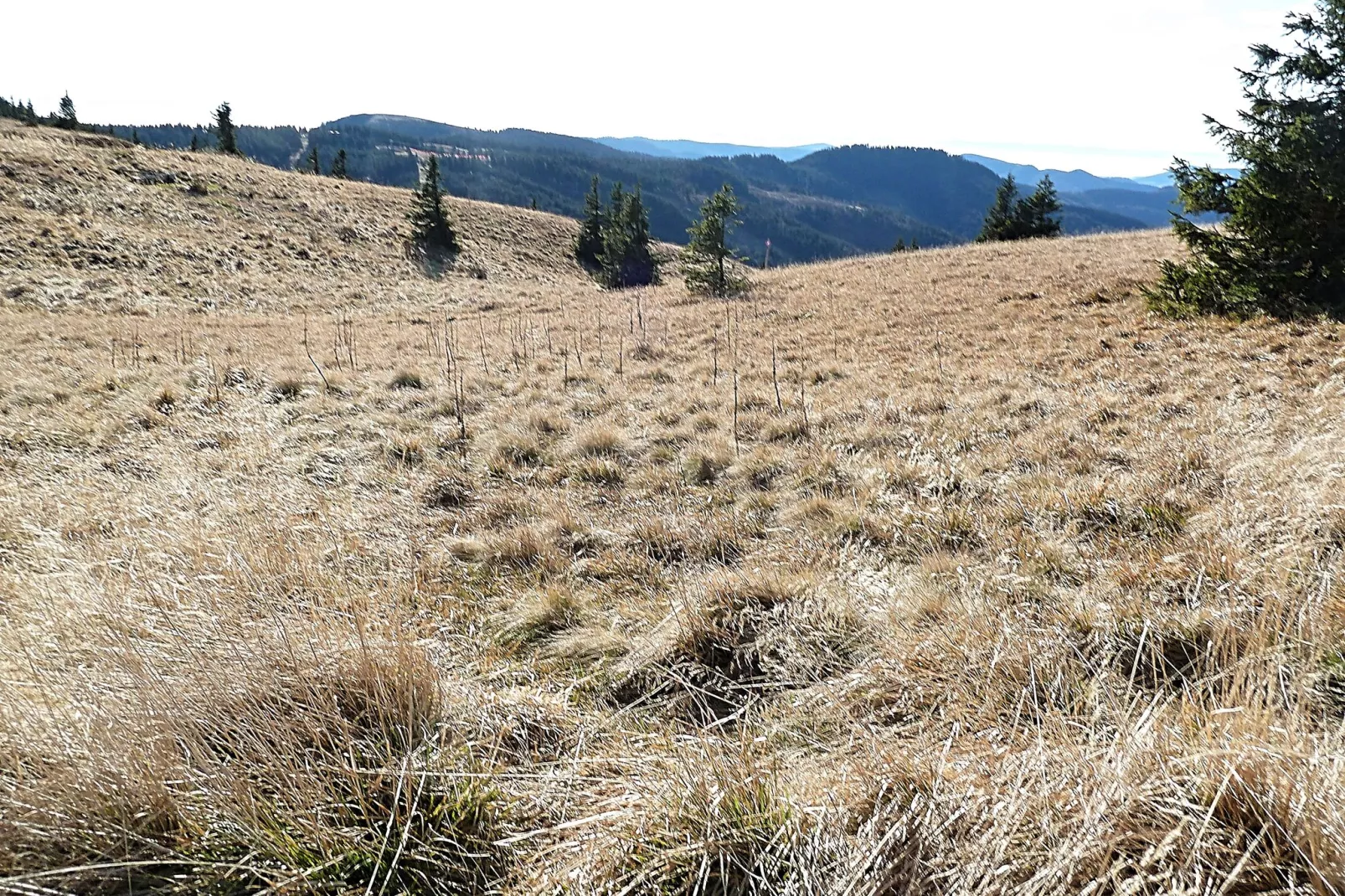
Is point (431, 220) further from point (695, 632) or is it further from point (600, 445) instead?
point (695, 632)

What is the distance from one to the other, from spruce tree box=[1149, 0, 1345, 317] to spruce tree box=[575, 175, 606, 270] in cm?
4272

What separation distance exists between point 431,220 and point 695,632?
44.8m

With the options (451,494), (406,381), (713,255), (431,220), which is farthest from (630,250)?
(451,494)

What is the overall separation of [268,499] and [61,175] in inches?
1792

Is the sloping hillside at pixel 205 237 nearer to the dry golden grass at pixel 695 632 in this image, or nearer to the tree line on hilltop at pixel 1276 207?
the dry golden grass at pixel 695 632

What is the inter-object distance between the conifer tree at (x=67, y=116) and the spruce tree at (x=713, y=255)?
57.8m

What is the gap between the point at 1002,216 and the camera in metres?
33.9

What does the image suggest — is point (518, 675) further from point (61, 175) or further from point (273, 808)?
point (61, 175)

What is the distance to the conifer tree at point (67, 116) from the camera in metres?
50.3

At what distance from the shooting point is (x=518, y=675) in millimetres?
2975

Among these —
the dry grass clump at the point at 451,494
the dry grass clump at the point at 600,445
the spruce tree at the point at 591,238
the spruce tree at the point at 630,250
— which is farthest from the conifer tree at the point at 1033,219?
the dry grass clump at the point at 451,494

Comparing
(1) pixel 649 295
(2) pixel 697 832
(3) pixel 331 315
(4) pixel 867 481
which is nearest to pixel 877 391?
(4) pixel 867 481

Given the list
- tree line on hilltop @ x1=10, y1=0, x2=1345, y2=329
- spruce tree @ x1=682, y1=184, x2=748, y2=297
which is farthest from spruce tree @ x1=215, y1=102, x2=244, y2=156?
tree line on hilltop @ x1=10, y1=0, x2=1345, y2=329

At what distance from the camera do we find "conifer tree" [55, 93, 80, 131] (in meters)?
50.3
